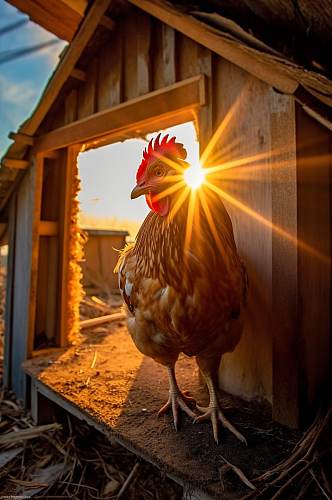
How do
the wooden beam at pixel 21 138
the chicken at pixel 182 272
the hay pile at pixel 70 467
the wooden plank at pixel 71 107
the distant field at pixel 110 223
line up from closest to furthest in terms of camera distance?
the chicken at pixel 182 272 → the hay pile at pixel 70 467 → the wooden plank at pixel 71 107 → the wooden beam at pixel 21 138 → the distant field at pixel 110 223

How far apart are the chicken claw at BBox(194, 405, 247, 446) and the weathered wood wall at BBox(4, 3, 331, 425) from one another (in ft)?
0.80

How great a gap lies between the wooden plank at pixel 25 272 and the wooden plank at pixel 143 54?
1309 mm

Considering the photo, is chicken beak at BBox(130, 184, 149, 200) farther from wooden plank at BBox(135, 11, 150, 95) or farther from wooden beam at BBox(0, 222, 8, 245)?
wooden beam at BBox(0, 222, 8, 245)

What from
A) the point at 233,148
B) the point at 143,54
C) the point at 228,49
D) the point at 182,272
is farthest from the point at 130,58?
the point at 182,272

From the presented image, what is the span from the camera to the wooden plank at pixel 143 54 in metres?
2.17

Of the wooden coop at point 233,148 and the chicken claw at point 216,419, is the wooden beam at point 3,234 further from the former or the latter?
the chicken claw at point 216,419

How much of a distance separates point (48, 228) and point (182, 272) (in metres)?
2.12

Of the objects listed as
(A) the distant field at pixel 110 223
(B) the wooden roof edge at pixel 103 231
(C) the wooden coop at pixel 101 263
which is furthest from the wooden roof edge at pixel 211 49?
(A) the distant field at pixel 110 223

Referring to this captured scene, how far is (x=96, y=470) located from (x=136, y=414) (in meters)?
0.77

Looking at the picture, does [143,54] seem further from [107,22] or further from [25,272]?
[25,272]

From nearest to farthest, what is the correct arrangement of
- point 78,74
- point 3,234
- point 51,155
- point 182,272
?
1. point 182,272
2. point 78,74
3. point 51,155
4. point 3,234

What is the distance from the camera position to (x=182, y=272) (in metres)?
1.37

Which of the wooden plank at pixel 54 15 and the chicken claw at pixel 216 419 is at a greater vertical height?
the wooden plank at pixel 54 15

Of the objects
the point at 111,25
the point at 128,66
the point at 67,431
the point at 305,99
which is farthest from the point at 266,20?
the point at 67,431
